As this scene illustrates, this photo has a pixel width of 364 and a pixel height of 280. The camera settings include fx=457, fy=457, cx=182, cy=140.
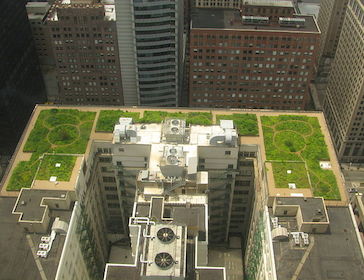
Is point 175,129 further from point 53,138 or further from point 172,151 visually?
point 53,138

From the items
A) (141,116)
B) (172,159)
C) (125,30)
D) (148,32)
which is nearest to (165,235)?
(172,159)

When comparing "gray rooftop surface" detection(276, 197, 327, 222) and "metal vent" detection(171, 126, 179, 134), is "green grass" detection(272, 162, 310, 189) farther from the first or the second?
"metal vent" detection(171, 126, 179, 134)

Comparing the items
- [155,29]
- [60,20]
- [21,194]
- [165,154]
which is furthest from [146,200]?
[60,20]

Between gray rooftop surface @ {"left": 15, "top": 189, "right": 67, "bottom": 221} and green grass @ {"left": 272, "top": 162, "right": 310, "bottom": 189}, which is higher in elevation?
green grass @ {"left": 272, "top": 162, "right": 310, "bottom": 189}

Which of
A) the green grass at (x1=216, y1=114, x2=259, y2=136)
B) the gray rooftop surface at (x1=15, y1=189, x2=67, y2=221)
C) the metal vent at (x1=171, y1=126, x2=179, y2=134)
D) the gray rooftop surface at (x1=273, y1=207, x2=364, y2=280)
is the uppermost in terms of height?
the green grass at (x1=216, y1=114, x2=259, y2=136)

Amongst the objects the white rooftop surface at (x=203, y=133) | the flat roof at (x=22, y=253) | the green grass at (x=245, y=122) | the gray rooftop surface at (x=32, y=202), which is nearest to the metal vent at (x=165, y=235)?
the flat roof at (x=22, y=253)

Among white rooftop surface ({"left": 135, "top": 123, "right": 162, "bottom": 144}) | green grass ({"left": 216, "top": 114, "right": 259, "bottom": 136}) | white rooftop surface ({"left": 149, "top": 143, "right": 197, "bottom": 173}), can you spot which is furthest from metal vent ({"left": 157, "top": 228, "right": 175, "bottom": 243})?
green grass ({"left": 216, "top": 114, "right": 259, "bottom": 136})
